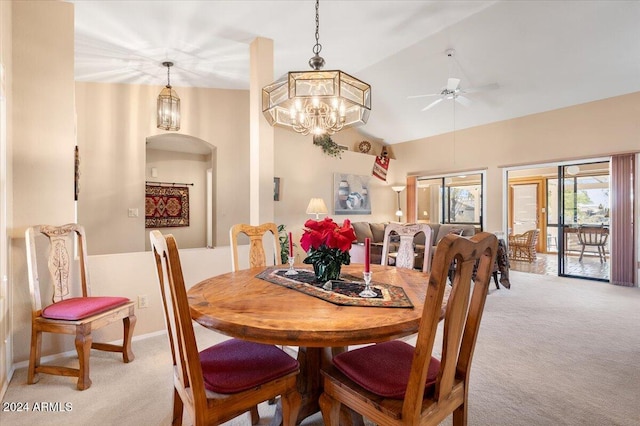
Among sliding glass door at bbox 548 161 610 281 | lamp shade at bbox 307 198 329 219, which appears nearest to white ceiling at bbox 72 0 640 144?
sliding glass door at bbox 548 161 610 281

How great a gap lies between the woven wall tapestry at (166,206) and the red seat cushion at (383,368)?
5030 millimetres

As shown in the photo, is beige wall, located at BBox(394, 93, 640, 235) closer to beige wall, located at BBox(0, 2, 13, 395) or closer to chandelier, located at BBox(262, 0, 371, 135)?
chandelier, located at BBox(262, 0, 371, 135)

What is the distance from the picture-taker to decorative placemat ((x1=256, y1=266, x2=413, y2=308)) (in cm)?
133

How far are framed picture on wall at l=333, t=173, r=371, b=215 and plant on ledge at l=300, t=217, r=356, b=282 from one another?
5181 millimetres

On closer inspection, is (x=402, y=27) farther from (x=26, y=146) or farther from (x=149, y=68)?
(x=26, y=146)

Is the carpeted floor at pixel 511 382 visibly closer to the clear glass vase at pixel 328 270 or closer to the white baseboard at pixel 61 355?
the white baseboard at pixel 61 355

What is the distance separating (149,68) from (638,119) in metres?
6.90

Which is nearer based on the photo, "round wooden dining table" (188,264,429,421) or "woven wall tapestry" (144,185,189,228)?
"round wooden dining table" (188,264,429,421)

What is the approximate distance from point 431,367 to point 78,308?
2.15 m

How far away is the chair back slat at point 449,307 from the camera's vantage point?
90 cm

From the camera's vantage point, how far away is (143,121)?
404 centimetres

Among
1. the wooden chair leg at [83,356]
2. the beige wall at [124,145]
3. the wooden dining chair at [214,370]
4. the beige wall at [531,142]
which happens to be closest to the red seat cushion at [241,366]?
the wooden dining chair at [214,370]

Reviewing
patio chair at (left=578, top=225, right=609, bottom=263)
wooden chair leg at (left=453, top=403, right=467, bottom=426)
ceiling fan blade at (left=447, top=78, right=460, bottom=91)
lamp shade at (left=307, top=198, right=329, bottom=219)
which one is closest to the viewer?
wooden chair leg at (left=453, top=403, right=467, bottom=426)

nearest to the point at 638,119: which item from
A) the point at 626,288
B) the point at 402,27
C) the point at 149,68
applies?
the point at 626,288
